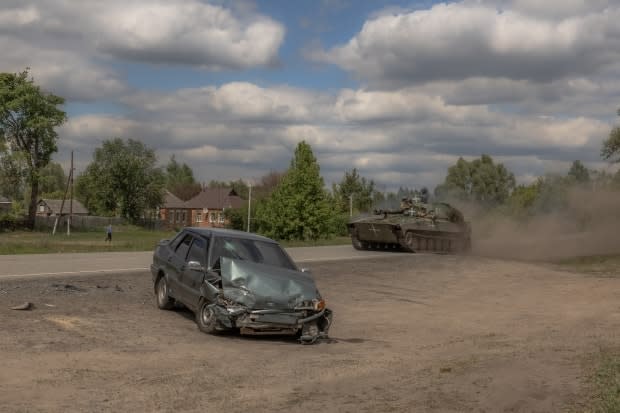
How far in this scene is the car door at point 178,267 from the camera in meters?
12.0

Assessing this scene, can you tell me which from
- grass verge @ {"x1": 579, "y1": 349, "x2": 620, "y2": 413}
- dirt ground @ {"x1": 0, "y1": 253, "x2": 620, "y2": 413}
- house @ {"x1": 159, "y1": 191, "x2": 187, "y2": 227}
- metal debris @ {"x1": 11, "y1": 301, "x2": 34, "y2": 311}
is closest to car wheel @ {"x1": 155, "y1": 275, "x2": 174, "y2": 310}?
dirt ground @ {"x1": 0, "y1": 253, "x2": 620, "y2": 413}

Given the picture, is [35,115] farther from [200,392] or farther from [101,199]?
[200,392]

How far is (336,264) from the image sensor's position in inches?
941

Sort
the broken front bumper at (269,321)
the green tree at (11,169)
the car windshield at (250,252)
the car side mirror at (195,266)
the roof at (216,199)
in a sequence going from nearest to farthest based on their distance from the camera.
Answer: the broken front bumper at (269,321), the car side mirror at (195,266), the car windshield at (250,252), the green tree at (11,169), the roof at (216,199)

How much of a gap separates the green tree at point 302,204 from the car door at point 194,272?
43.7 meters

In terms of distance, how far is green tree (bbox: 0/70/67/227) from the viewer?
67.3 metres

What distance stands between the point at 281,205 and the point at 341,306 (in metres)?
41.1

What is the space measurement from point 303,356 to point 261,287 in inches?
56.8

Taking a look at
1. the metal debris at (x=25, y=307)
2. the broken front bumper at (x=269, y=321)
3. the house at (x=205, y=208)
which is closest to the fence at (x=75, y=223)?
the house at (x=205, y=208)

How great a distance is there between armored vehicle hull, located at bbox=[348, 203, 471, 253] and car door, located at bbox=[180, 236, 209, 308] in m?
19.3

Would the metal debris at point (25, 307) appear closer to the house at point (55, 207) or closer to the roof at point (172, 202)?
the house at point (55, 207)

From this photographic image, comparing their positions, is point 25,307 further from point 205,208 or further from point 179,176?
point 179,176

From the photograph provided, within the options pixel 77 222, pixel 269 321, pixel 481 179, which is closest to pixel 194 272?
pixel 269 321

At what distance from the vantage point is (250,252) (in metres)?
11.9
